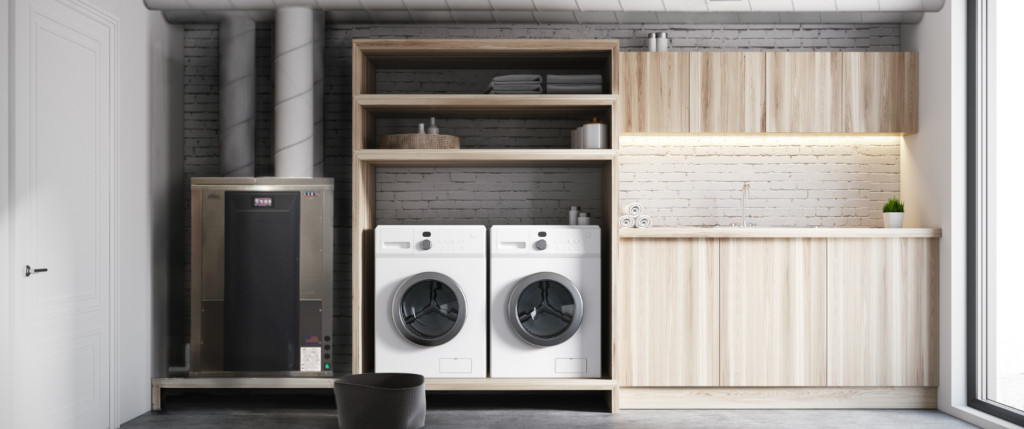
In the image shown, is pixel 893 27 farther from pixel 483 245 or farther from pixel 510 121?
pixel 483 245

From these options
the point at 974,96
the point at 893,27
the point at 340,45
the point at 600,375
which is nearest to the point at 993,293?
the point at 974,96

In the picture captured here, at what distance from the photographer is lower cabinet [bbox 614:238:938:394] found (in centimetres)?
396

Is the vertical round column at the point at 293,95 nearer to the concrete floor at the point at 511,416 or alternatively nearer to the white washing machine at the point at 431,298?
the white washing machine at the point at 431,298

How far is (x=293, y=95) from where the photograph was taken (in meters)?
4.10

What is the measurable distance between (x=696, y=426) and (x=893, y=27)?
2790 mm

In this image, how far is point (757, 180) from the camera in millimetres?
4527

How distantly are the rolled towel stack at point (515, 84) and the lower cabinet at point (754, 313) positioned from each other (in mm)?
1018

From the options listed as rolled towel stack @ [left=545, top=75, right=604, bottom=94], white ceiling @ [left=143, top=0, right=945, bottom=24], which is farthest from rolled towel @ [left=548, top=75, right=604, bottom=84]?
white ceiling @ [left=143, top=0, right=945, bottom=24]

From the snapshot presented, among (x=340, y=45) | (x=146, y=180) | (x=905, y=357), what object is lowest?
(x=905, y=357)

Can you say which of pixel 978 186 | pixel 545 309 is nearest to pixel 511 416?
pixel 545 309

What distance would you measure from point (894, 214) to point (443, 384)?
2768mm

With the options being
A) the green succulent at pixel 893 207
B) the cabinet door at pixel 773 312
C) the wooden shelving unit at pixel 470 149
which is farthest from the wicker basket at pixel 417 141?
the green succulent at pixel 893 207

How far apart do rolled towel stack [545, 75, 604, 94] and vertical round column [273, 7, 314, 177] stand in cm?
139

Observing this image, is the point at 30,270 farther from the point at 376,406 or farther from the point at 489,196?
the point at 489,196
